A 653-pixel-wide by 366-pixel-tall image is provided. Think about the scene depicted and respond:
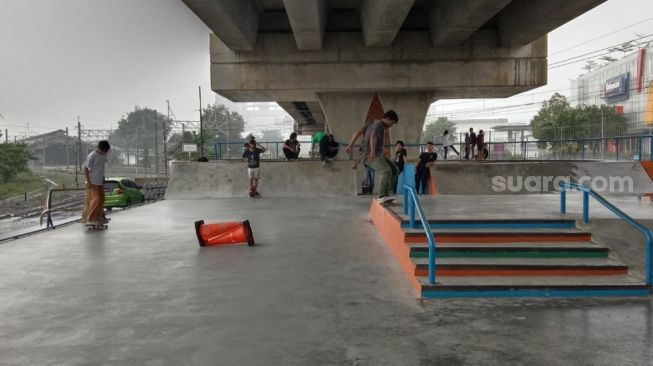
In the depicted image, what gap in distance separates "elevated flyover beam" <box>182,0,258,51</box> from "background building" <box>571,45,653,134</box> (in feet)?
217

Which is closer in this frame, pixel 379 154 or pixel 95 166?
pixel 379 154

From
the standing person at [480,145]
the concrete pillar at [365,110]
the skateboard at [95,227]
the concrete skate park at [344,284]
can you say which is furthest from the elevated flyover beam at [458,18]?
the skateboard at [95,227]

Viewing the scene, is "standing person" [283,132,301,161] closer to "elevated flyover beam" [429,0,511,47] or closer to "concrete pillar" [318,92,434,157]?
"concrete pillar" [318,92,434,157]

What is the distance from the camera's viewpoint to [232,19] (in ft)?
41.7

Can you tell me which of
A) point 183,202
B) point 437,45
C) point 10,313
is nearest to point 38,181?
point 183,202

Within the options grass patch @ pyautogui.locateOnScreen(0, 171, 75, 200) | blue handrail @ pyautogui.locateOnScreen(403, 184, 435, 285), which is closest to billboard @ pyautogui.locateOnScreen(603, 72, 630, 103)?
grass patch @ pyautogui.locateOnScreen(0, 171, 75, 200)

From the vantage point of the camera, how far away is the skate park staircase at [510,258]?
16.4ft

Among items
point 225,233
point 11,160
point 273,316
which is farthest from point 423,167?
point 11,160

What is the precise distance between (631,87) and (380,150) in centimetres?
8932

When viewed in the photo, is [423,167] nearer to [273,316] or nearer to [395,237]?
[395,237]

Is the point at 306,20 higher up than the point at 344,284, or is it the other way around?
the point at 306,20

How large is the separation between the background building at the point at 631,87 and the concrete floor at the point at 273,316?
7179 cm

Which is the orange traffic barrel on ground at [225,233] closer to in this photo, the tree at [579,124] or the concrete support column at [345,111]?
the concrete support column at [345,111]

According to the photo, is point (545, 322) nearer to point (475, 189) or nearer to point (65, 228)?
point (65, 228)
